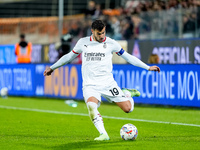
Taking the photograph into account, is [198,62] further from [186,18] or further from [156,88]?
[186,18]

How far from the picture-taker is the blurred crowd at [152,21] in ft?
65.7

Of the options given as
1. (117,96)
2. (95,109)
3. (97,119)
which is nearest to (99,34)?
(117,96)

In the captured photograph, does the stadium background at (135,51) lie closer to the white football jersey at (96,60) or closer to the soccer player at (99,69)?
the soccer player at (99,69)

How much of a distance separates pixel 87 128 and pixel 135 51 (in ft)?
27.0

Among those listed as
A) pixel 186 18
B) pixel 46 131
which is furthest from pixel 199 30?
pixel 46 131

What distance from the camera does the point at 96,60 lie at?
9562 millimetres

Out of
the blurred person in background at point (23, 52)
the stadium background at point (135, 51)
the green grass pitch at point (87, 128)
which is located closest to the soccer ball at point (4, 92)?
the stadium background at point (135, 51)

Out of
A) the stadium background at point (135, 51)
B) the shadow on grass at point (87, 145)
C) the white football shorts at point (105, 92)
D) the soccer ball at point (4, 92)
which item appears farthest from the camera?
the soccer ball at point (4, 92)

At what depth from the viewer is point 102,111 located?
16.4m

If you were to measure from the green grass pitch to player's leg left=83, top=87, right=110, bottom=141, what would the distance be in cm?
17

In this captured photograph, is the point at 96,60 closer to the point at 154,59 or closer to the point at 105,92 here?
the point at 105,92

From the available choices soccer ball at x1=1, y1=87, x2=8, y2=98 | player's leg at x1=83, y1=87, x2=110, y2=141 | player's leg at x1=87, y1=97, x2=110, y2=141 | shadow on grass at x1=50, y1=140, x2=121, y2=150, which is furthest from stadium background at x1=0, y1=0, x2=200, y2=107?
shadow on grass at x1=50, y1=140, x2=121, y2=150

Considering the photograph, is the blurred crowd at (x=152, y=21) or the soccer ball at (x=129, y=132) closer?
the soccer ball at (x=129, y=132)

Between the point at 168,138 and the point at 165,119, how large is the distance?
150 inches
